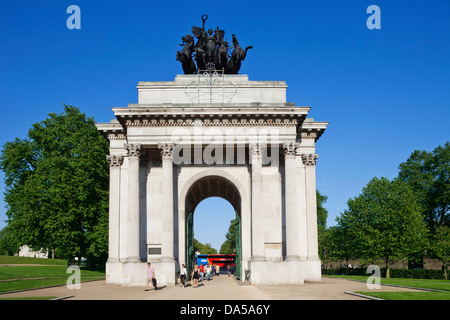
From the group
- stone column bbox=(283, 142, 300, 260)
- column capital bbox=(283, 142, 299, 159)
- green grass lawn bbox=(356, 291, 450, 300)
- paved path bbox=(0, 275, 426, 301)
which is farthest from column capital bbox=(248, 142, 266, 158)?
green grass lawn bbox=(356, 291, 450, 300)

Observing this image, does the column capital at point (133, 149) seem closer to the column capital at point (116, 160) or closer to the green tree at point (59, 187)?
the column capital at point (116, 160)

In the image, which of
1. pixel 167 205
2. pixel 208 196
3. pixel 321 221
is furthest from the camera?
pixel 321 221

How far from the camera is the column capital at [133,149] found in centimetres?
3341

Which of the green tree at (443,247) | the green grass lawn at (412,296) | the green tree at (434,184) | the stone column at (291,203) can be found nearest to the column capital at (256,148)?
the stone column at (291,203)

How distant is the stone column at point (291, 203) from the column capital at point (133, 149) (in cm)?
1089

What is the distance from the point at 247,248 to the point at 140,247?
27.5 ft

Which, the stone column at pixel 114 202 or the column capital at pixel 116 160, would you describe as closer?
the stone column at pixel 114 202

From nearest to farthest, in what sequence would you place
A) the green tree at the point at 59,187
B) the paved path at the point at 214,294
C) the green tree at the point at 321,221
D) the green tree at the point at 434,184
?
the paved path at the point at 214,294
the green tree at the point at 59,187
the green tree at the point at 434,184
the green tree at the point at 321,221

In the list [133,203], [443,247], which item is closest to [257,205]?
[133,203]

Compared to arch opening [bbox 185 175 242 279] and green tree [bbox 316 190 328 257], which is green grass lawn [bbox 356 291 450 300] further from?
green tree [bbox 316 190 328 257]

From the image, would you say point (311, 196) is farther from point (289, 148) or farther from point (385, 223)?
point (385, 223)

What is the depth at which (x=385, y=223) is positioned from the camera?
5256cm

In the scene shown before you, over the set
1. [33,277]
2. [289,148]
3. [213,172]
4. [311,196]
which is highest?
[289,148]

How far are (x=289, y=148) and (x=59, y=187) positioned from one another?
1093 inches
